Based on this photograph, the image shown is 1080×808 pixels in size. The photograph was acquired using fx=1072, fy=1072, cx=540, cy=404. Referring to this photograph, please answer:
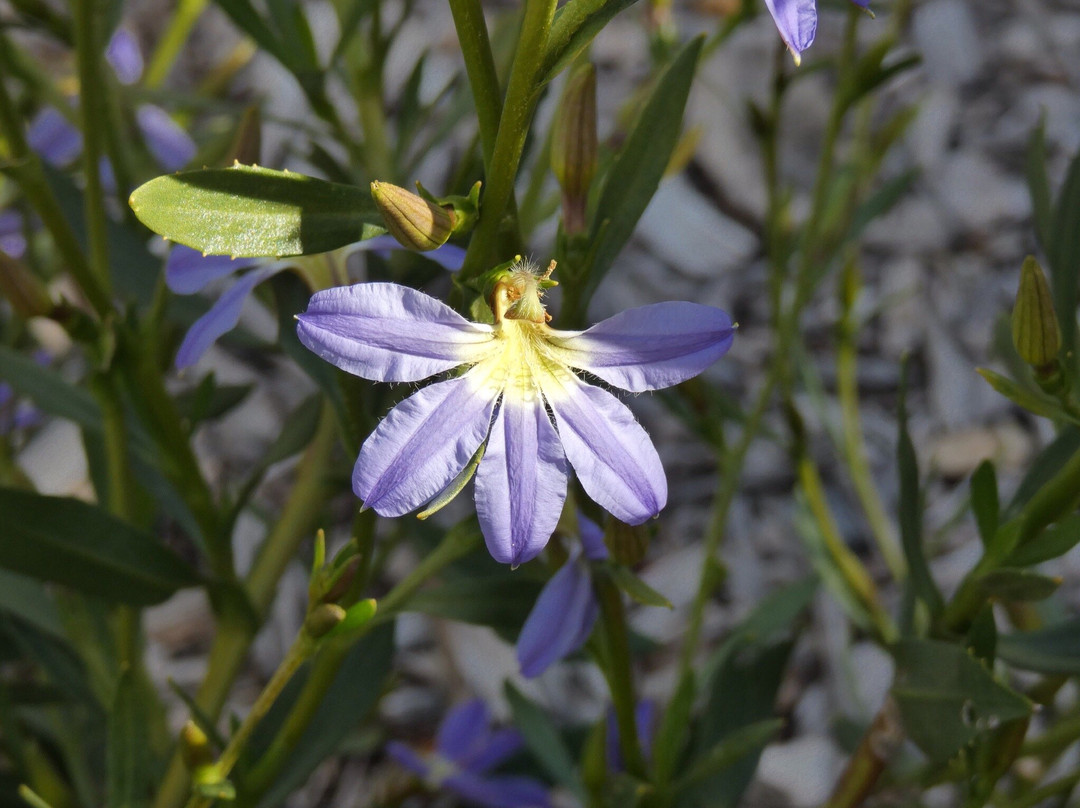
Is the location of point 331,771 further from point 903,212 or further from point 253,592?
point 903,212

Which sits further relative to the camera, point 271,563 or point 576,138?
point 271,563

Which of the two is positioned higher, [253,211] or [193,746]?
[253,211]

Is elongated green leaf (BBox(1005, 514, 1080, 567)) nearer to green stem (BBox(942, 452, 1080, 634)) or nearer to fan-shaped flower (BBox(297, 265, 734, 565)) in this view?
green stem (BBox(942, 452, 1080, 634))

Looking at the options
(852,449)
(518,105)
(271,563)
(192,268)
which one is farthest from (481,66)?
(852,449)

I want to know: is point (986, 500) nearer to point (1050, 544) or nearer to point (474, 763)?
point (1050, 544)

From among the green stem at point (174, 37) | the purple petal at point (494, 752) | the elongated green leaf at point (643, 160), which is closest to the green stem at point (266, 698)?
the elongated green leaf at point (643, 160)

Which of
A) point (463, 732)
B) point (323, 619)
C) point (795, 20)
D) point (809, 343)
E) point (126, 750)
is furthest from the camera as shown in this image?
point (809, 343)

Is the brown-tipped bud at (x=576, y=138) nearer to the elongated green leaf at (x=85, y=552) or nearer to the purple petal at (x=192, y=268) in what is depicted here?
the purple petal at (x=192, y=268)
